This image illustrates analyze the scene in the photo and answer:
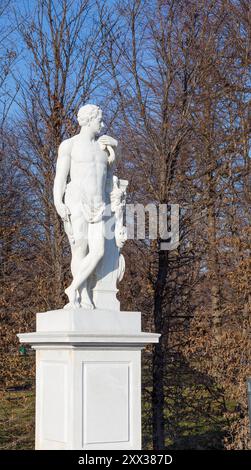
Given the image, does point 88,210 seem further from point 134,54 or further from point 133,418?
point 134,54

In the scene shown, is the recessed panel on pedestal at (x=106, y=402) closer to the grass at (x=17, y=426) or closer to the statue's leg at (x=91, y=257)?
the statue's leg at (x=91, y=257)

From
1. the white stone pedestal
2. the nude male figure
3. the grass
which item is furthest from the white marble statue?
the grass

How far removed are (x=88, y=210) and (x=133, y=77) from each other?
5.35 metres

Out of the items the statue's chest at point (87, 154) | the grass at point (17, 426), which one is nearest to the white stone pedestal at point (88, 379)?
the statue's chest at point (87, 154)

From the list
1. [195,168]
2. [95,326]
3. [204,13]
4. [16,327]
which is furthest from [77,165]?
[195,168]

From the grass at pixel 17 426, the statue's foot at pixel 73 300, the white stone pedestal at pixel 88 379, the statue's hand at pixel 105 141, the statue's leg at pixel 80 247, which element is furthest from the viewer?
the grass at pixel 17 426

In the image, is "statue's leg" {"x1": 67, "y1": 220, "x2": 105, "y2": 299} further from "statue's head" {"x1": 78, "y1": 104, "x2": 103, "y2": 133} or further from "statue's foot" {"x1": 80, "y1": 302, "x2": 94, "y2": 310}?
"statue's head" {"x1": 78, "y1": 104, "x2": 103, "y2": 133}

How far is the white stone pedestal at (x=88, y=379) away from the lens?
7910mm

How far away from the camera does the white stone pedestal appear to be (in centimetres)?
791

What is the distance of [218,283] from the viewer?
14.3 m

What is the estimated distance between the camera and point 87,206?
8398 mm

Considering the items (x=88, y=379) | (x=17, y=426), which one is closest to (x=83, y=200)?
(x=88, y=379)

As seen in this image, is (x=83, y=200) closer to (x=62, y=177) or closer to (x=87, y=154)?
(x=62, y=177)

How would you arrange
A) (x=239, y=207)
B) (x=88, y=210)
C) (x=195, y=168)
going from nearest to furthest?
(x=88, y=210) < (x=239, y=207) < (x=195, y=168)
